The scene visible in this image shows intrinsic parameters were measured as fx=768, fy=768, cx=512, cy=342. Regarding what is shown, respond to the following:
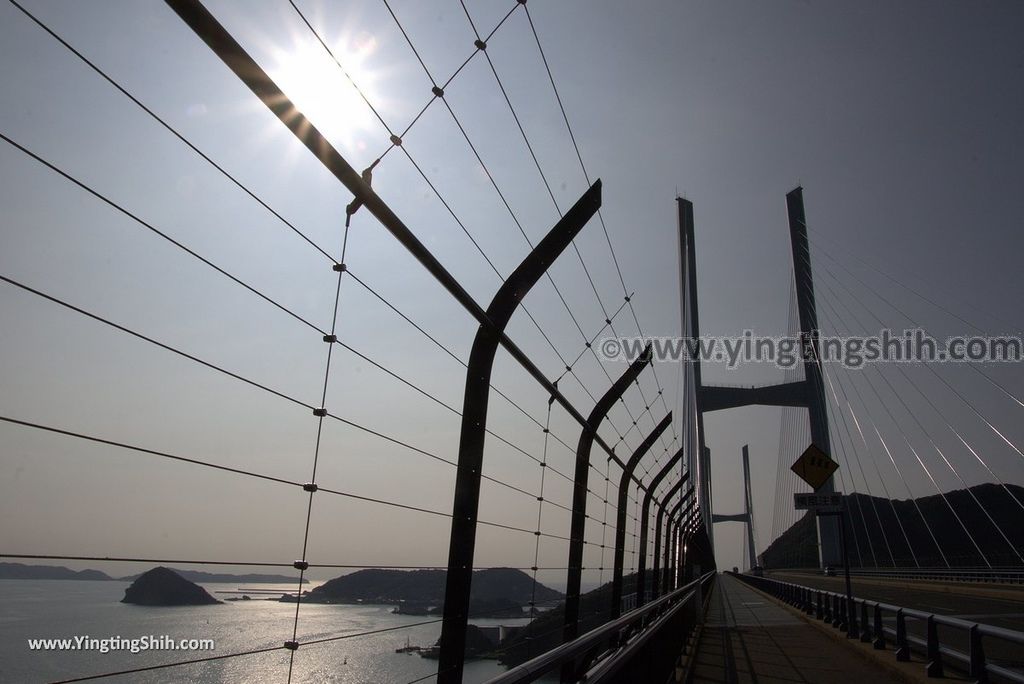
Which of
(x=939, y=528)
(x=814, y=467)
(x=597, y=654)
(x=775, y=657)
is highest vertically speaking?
(x=939, y=528)

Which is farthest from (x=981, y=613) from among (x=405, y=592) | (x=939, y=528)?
(x=939, y=528)

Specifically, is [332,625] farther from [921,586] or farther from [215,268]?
[921,586]

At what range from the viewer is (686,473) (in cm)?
1264

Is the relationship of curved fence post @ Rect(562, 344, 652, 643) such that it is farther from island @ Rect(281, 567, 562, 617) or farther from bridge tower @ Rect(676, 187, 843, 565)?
bridge tower @ Rect(676, 187, 843, 565)

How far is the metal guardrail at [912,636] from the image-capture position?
5.85m

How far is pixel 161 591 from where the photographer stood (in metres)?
3.64

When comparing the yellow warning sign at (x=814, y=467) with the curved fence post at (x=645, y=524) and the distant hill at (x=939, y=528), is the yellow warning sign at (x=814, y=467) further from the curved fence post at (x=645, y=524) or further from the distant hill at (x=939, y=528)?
the distant hill at (x=939, y=528)

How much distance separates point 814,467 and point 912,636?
134 inches

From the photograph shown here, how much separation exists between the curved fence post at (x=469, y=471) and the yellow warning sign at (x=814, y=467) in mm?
9458

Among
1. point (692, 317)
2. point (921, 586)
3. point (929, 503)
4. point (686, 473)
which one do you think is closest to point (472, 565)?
point (686, 473)

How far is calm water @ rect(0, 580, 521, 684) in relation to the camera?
294cm

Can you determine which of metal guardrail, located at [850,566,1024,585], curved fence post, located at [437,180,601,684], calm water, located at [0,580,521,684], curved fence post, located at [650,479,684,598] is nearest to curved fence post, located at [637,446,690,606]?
curved fence post, located at [650,479,684,598]

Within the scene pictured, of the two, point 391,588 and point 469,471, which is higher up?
point 469,471

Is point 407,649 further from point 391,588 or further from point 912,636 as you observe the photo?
point 912,636
